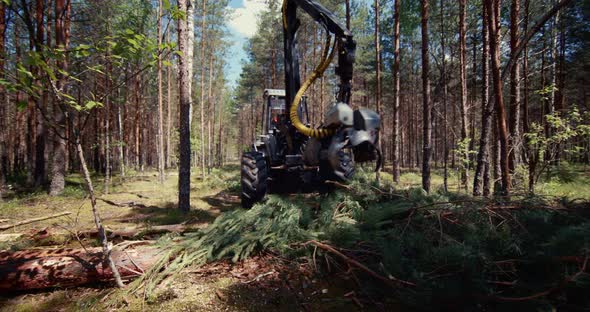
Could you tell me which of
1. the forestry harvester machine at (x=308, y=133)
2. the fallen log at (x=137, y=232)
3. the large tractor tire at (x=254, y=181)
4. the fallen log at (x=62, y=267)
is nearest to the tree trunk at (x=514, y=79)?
the forestry harvester machine at (x=308, y=133)

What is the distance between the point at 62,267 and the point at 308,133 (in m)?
3.52

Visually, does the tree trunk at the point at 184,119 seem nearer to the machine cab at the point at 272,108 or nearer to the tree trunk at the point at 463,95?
the machine cab at the point at 272,108

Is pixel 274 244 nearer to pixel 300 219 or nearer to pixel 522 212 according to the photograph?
pixel 300 219

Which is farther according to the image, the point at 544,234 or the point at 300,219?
the point at 300,219

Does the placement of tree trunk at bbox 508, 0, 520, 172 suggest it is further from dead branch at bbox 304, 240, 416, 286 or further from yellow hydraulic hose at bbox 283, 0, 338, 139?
dead branch at bbox 304, 240, 416, 286

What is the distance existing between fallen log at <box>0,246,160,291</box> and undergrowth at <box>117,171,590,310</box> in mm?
383

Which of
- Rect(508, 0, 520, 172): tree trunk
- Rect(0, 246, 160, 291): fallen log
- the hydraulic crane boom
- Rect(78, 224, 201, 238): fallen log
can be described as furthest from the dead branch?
Rect(508, 0, 520, 172): tree trunk

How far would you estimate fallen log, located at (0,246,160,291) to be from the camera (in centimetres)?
290

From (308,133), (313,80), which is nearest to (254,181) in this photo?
(308,133)

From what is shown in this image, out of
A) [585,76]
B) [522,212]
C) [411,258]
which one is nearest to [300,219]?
[411,258]

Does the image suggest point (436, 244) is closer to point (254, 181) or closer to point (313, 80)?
point (313, 80)

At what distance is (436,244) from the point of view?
2961 millimetres

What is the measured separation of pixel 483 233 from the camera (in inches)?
107

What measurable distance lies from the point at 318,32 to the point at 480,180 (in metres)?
19.7
